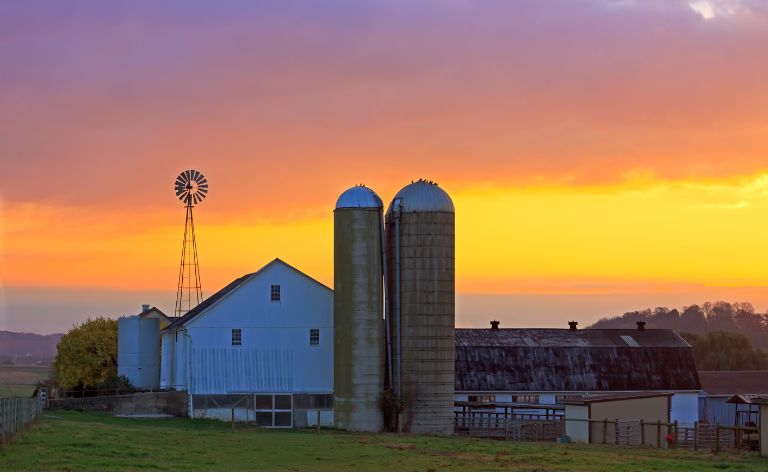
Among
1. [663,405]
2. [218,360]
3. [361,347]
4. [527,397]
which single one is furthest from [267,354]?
[663,405]

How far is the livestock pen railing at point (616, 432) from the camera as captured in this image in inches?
1884

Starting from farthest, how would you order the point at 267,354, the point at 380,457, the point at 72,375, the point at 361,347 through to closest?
the point at 72,375 < the point at 267,354 < the point at 361,347 < the point at 380,457

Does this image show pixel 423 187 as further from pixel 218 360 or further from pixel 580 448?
pixel 580 448

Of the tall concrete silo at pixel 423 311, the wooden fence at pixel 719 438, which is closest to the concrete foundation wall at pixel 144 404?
the tall concrete silo at pixel 423 311

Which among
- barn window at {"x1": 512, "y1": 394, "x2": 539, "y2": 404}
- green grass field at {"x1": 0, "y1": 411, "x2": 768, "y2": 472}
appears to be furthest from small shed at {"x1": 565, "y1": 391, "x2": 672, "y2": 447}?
barn window at {"x1": 512, "y1": 394, "x2": 539, "y2": 404}

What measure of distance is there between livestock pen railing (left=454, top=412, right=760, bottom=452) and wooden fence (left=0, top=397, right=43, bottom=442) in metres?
22.3

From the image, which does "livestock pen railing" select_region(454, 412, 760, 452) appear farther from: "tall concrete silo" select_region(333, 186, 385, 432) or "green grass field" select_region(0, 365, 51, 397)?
"green grass field" select_region(0, 365, 51, 397)

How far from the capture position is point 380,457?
38.6 metres

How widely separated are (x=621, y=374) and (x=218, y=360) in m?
24.6

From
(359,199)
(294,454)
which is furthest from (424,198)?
(294,454)

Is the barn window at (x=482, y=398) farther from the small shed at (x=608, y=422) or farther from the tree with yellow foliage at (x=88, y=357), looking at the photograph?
the tree with yellow foliage at (x=88, y=357)

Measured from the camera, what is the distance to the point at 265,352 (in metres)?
60.2

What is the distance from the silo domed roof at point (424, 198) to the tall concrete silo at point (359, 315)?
1.30 meters

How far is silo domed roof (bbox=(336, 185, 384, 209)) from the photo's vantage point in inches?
2260
